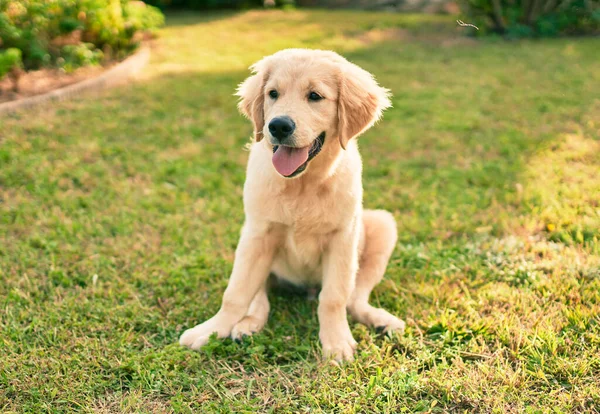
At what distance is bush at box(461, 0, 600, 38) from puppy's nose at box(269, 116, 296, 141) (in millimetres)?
9461

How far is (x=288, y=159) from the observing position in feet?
8.59

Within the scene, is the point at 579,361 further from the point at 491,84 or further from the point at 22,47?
the point at 22,47

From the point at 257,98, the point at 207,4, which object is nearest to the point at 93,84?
the point at 257,98

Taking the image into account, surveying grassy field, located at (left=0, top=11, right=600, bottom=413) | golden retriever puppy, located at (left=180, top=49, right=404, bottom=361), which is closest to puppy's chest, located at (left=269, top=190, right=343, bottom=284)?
golden retriever puppy, located at (left=180, top=49, right=404, bottom=361)

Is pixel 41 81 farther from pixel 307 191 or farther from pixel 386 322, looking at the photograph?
pixel 386 322

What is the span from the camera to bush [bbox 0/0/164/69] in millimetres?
6293

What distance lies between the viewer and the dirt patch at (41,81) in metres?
6.08

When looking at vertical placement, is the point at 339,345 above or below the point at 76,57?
below

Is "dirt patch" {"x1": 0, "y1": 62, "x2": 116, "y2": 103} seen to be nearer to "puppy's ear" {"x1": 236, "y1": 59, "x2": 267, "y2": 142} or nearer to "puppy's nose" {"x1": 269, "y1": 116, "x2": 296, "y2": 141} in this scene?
"puppy's ear" {"x1": 236, "y1": 59, "x2": 267, "y2": 142}

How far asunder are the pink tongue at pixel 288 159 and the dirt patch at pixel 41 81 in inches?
179

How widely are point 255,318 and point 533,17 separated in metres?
10.4

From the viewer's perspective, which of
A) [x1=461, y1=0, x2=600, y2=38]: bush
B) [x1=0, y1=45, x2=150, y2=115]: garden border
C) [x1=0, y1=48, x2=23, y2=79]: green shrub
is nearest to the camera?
[x1=0, y1=48, x2=23, y2=79]: green shrub

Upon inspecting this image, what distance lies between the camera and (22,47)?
6426mm

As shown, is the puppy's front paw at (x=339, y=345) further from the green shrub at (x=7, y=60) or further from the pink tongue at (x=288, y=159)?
the green shrub at (x=7, y=60)
